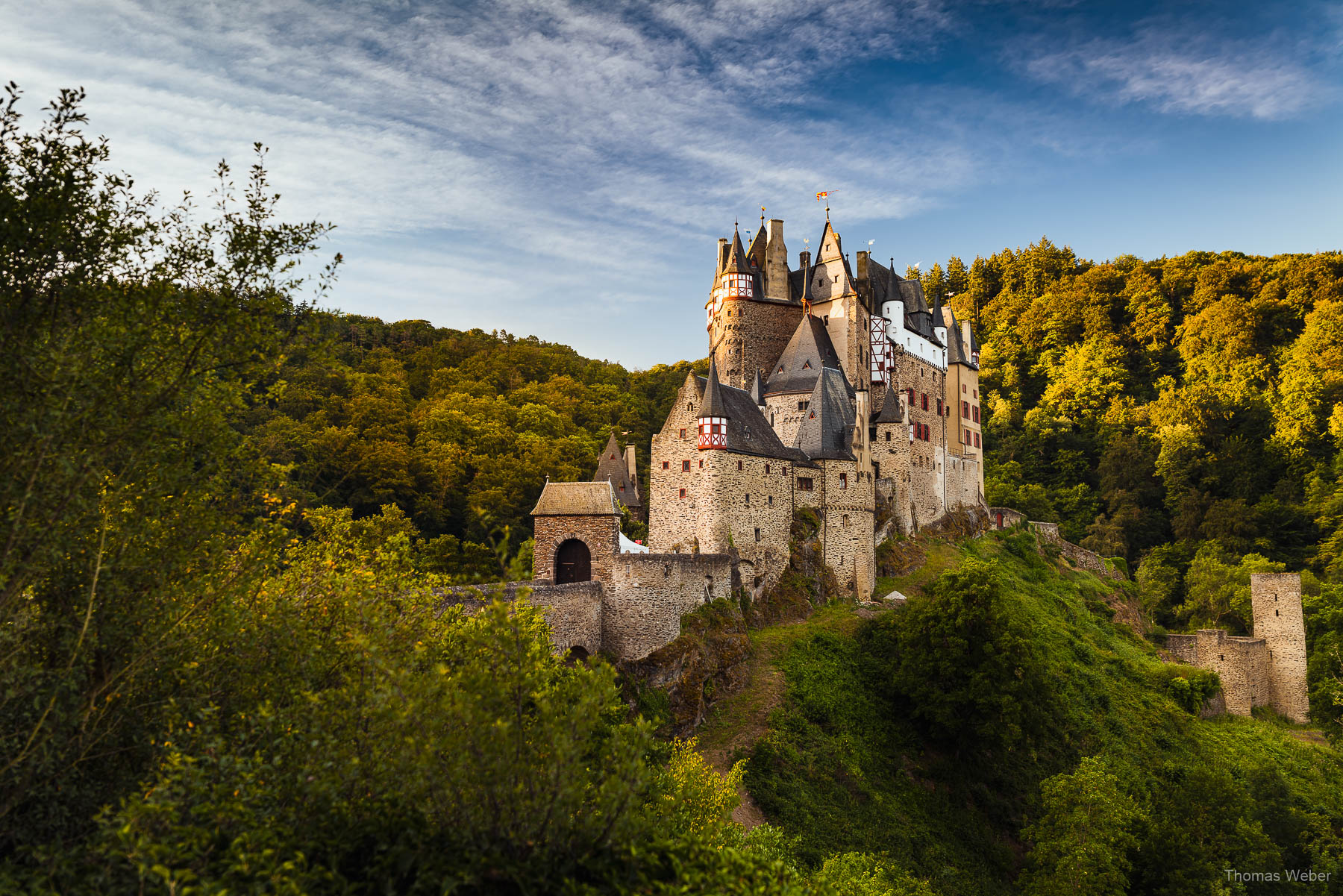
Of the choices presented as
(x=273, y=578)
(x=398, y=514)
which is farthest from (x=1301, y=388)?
(x=273, y=578)

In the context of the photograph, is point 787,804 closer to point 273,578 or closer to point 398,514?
point 273,578

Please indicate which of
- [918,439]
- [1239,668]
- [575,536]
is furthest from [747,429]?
[1239,668]

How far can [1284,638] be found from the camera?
39.2 meters

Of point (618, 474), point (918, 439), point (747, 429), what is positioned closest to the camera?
point (747, 429)

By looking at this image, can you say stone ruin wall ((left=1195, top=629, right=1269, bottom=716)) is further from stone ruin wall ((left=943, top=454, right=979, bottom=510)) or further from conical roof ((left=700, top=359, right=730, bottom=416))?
conical roof ((left=700, top=359, right=730, bottom=416))

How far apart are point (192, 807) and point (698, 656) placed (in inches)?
758

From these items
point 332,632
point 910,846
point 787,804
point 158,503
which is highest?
point 158,503

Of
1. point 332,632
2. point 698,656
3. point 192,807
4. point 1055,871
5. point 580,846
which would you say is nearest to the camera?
point 192,807

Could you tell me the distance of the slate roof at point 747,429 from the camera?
30.2 m

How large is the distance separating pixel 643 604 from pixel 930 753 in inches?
399

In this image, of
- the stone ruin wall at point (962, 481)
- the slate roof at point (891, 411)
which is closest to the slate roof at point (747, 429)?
the slate roof at point (891, 411)

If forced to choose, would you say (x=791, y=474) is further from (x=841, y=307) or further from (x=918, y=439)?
(x=918, y=439)

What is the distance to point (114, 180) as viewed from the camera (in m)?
9.37

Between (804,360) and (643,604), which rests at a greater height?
(804,360)
